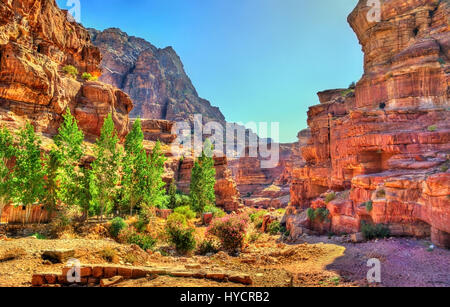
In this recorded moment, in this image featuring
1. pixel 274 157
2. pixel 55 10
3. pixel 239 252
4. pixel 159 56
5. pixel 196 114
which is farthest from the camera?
pixel 159 56

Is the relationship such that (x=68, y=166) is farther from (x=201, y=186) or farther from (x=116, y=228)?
(x=201, y=186)

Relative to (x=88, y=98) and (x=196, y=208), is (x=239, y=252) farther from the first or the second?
(x=88, y=98)

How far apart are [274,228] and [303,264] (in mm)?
13510

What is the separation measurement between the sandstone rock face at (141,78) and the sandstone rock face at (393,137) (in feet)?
263

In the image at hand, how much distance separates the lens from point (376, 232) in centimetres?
1155

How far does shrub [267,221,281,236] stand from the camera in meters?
22.3

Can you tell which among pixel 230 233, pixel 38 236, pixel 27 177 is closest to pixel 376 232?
pixel 230 233

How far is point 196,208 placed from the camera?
2791 cm

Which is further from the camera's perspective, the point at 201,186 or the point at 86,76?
the point at 86,76

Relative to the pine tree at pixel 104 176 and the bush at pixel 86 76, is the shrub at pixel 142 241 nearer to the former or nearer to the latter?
the pine tree at pixel 104 176

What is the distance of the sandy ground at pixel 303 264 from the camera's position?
6.59 metres

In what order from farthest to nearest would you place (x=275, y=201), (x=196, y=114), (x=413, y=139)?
(x=196, y=114) → (x=275, y=201) → (x=413, y=139)
